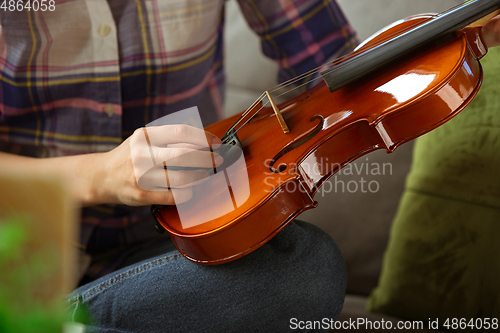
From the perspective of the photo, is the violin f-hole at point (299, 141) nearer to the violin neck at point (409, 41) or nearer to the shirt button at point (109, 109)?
the violin neck at point (409, 41)

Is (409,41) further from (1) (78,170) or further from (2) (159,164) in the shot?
(1) (78,170)

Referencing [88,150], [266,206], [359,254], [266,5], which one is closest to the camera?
[266,206]

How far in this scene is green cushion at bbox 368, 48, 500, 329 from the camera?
613 millimetres

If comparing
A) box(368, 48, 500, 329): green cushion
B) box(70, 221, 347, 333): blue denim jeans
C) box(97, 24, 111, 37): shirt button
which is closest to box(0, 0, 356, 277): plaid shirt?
box(97, 24, 111, 37): shirt button

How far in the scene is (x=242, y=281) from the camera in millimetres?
507

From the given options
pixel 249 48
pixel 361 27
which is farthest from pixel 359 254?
pixel 249 48

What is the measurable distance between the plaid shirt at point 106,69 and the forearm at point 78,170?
0.28 feet

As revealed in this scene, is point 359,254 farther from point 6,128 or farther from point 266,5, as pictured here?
point 6,128

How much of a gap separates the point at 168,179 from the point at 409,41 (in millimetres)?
376

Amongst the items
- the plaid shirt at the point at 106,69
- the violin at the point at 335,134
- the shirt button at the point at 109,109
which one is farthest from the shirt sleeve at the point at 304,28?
the shirt button at the point at 109,109

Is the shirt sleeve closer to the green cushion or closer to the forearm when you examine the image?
the green cushion

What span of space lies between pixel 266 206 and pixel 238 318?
7.4 inches

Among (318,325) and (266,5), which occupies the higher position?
(266,5)

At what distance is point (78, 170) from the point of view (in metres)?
0.55
